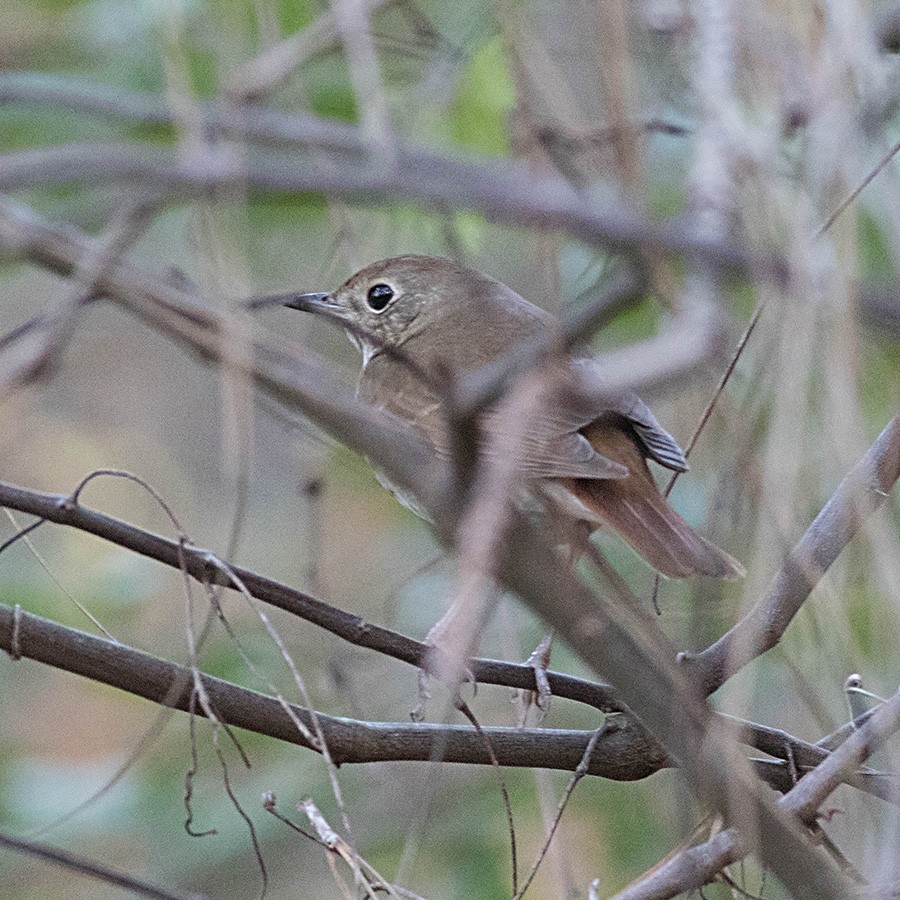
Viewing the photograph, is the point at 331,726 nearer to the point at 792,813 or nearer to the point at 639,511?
the point at 792,813

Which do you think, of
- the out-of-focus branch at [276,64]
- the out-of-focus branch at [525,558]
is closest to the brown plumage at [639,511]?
the out-of-focus branch at [276,64]

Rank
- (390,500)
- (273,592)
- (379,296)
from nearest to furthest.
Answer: (273,592), (379,296), (390,500)

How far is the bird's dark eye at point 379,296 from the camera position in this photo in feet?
13.3

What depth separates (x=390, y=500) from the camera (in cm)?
518

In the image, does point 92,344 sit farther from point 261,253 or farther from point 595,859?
point 595,859

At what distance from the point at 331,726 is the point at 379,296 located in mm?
2075

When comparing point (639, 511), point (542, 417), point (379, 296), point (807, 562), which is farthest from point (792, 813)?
point (379, 296)

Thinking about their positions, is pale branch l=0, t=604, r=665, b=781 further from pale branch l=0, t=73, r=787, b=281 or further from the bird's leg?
pale branch l=0, t=73, r=787, b=281

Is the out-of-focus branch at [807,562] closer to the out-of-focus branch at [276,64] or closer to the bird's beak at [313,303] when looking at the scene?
the out-of-focus branch at [276,64]

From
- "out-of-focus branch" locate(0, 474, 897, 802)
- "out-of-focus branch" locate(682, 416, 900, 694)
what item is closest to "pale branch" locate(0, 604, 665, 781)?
"out-of-focus branch" locate(0, 474, 897, 802)

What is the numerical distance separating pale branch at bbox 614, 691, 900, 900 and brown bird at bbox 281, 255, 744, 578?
0.60m

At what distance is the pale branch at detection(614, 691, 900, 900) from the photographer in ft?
6.13

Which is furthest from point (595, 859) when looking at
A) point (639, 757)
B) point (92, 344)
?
point (92, 344)

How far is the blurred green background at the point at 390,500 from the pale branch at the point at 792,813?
0.19ft
